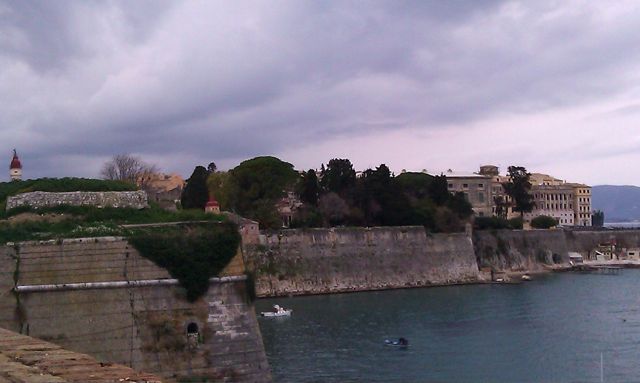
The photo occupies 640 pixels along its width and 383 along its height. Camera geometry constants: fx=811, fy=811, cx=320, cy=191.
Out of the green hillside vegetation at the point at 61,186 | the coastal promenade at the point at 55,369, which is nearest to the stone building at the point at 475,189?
the green hillside vegetation at the point at 61,186

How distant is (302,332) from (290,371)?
8306 millimetres

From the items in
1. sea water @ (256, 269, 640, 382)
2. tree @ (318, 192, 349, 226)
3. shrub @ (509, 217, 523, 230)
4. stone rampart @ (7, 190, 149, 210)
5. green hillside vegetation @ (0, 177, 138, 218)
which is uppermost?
tree @ (318, 192, 349, 226)

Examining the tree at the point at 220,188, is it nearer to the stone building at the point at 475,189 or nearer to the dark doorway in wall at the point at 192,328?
the stone building at the point at 475,189

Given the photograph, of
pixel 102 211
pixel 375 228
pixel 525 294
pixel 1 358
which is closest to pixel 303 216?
pixel 375 228

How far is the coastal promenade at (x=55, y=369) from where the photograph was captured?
5848mm

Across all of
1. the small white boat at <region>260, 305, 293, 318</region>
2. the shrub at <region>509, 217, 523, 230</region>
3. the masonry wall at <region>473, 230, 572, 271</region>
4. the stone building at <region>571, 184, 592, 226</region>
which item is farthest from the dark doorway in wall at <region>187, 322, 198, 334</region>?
the stone building at <region>571, 184, 592, 226</region>

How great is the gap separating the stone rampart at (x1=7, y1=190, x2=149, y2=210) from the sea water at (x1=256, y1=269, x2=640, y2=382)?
21.7 ft

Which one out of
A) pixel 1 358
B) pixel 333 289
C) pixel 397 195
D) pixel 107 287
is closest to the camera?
pixel 1 358

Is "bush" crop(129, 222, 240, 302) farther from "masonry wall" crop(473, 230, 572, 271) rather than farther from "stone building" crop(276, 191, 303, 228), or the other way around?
"masonry wall" crop(473, 230, 572, 271)

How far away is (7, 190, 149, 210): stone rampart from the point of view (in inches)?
704

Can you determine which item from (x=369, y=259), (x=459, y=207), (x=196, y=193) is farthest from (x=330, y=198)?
(x=459, y=207)

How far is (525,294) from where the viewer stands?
45.1 meters

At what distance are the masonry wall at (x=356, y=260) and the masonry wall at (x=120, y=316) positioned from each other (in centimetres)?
2972

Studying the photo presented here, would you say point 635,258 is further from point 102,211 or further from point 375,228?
point 102,211
